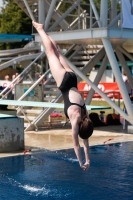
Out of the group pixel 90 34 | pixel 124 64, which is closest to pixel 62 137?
pixel 90 34

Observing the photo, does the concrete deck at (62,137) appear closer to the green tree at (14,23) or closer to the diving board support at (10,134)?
the diving board support at (10,134)

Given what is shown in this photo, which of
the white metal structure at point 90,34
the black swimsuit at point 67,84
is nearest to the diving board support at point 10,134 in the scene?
the white metal structure at point 90,34

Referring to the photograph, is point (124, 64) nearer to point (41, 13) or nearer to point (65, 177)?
point (41, 13)

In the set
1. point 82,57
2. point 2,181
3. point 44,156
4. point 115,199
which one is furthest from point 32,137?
point 115,199

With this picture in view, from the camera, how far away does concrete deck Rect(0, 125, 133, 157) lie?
42.9 ft

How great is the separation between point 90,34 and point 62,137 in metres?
3.24

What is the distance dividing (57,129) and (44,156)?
540 centimetres

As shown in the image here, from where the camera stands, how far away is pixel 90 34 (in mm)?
13930

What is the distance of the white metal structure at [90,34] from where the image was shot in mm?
13742

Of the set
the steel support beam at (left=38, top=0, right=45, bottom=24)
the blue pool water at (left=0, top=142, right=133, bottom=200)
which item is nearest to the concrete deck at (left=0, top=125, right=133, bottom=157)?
the blue pool water at (left=0, top=142, right=133, bottom=200)

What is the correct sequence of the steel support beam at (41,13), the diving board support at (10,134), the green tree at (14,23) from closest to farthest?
the diving board support at (10,134) < the steel support beam at (41,13) < the green tree at (14,23)

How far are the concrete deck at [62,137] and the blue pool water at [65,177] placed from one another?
0.99 m

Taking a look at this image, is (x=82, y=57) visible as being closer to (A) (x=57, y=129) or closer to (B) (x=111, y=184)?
(A) (x=57, y=129)

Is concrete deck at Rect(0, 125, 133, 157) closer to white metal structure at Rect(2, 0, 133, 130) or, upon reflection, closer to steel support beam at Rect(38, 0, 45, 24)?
white metal structure at Rect(2, 0, 133, 130)
